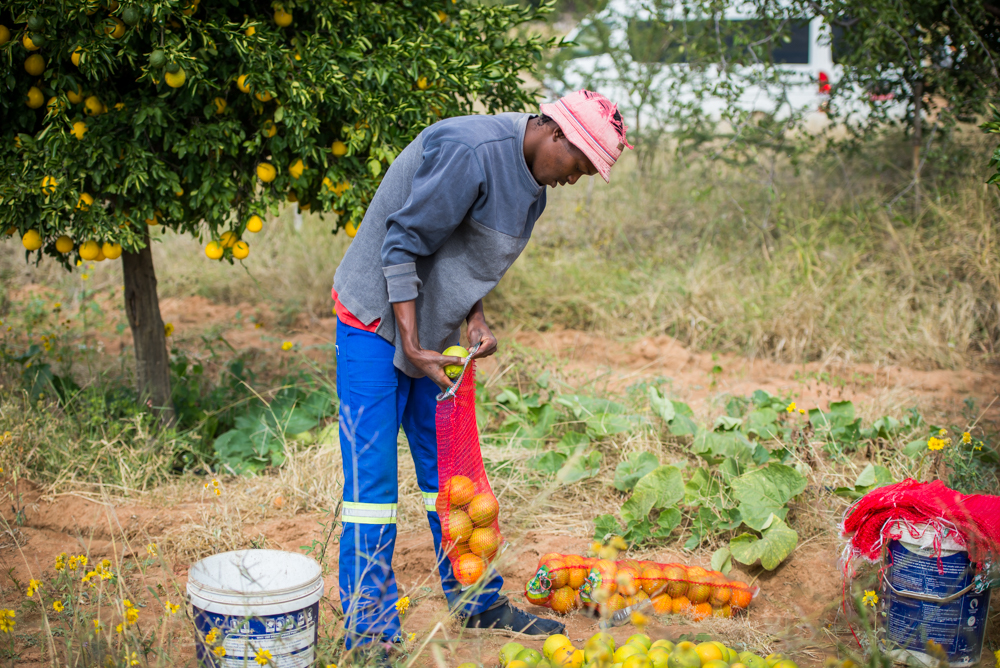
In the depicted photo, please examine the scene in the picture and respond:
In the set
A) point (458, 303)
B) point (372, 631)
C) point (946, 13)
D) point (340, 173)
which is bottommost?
point (372, 631)

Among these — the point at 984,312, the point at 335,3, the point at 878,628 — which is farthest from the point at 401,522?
the point at 984,312

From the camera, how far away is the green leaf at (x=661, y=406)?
4.08 metres

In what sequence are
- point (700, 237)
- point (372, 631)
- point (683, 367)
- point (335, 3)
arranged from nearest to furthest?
point (372, 631), point (335, 3), point (683, 367), point (700, 237)

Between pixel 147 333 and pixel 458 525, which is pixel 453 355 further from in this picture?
pixel 147 333

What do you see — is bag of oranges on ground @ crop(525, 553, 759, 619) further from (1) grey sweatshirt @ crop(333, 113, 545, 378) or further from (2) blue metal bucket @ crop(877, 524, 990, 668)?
(1) grey sweatshirt @ crop(333, 113, 545, 378)

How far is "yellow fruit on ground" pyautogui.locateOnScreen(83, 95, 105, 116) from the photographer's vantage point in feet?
10.4

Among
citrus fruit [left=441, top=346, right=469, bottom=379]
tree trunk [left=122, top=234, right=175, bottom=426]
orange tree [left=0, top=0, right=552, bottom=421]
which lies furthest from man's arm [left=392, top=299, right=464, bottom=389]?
tree trunk [left=122, top=234, right=175, bottom=426]

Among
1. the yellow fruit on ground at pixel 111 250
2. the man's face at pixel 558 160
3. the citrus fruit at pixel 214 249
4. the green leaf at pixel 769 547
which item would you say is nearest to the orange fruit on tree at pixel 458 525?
the man's face at pixel 558 160

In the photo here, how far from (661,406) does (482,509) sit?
183 cm

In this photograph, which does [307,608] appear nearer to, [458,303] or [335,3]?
[458,303]

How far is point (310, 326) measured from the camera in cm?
645

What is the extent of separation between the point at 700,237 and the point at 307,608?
597cm

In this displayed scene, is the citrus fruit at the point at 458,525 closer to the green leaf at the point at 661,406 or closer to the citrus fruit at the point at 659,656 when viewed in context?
the citrus fruit at the point at 659,656

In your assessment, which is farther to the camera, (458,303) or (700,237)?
(700,237)
